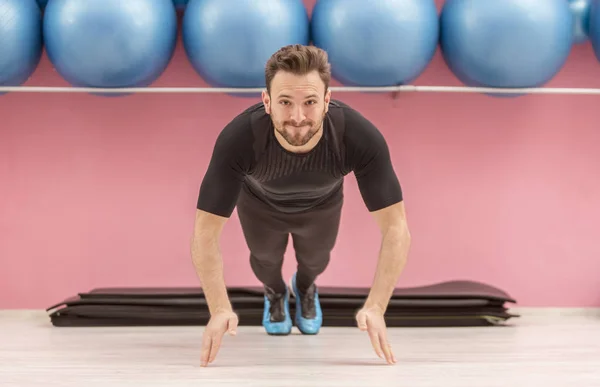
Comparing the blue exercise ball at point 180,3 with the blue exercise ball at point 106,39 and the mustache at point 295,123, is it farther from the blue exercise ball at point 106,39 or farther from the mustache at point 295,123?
the mustache at point 295,123

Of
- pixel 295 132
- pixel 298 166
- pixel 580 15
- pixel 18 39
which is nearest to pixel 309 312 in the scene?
pixel 298 166

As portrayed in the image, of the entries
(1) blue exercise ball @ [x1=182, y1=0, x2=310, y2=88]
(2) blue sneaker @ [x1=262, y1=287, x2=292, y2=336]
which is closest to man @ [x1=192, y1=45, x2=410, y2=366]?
(1) blue exercise ball @ [x1=182, y1=0, x2=310, y2=88]

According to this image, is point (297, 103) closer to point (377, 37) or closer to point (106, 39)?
point (377, 37)

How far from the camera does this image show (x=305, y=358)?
2.11 meters

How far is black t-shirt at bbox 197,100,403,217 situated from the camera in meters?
1.89

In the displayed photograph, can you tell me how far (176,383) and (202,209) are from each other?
1.49 ft

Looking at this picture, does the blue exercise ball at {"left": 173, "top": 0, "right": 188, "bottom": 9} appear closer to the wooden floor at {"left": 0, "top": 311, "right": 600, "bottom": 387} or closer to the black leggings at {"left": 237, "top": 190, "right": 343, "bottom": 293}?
the black leggings at {"left": 237, "top": 190, "right": 343, "bottom": 293}

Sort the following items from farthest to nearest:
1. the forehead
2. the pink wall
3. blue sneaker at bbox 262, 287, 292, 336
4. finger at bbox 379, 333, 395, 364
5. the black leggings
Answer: the pink wall, blue sneaker at bbox 262, 287, 292, 336, the black leggings, finger at bbox 379, 333, 395, 364, the forehead

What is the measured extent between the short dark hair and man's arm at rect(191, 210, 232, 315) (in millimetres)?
382

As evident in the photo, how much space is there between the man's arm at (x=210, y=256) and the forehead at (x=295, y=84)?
1.27ft

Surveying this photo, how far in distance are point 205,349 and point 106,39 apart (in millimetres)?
1110

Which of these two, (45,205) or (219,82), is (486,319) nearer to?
(219,82)

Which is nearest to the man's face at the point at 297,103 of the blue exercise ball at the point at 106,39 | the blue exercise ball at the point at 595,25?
the blue exercise ball at the point at 106,39

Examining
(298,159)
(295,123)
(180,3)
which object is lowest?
(298,159)
